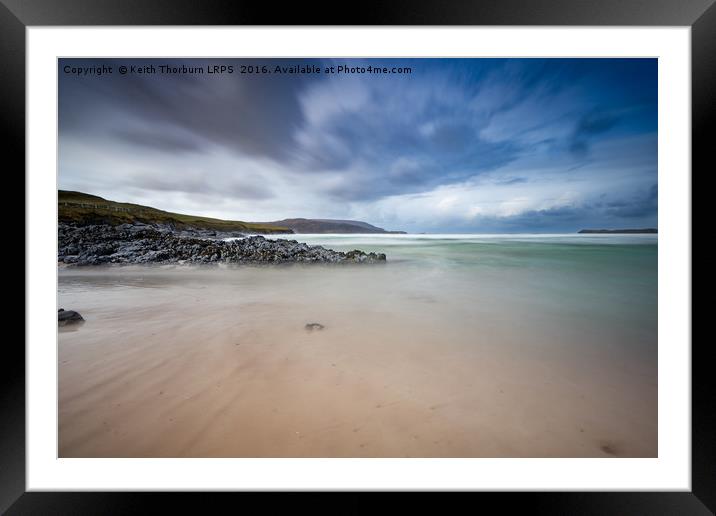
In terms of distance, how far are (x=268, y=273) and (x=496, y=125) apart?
3.08 m

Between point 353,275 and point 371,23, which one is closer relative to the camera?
point 371,23

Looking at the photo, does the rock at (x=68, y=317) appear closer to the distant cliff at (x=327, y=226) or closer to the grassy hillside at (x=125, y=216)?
the grassy hillside at (x=125, y=216)

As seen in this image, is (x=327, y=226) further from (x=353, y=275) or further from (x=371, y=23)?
(x=371, y=23)

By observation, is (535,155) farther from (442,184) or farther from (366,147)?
(366,147)

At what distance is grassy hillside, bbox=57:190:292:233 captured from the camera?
194 cm

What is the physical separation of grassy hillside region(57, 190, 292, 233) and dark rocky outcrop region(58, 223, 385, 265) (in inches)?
4.3

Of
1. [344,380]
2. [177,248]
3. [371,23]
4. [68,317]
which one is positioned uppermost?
[371,23]

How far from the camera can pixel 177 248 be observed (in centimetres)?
344

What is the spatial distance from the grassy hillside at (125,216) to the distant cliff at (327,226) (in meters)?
0.14

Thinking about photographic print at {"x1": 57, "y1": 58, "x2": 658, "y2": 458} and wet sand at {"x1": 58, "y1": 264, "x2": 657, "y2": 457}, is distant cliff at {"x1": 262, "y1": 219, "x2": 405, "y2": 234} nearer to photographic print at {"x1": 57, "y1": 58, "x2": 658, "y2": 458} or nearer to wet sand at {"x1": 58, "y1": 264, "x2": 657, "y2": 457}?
photographic print at {"x1": 57, "y1": 58, "x2": 658, "y2": 458}

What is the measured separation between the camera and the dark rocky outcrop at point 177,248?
2544 mm

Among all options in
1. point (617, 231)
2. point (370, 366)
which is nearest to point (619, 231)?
point (617, 231)

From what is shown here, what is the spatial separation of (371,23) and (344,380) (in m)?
1.83

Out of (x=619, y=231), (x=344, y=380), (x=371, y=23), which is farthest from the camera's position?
(x=619, y=231)
